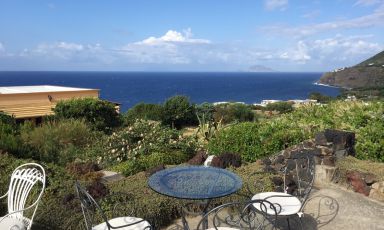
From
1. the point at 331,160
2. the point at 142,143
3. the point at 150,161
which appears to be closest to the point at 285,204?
the point at 331,160

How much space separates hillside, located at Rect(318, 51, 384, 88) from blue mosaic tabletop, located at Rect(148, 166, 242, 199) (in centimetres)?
7149

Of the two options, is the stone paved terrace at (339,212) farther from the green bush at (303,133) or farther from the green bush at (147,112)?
the green bush at (147,112)

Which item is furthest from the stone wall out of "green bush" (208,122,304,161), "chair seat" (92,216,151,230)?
"chair seat" (92,216,151,230)

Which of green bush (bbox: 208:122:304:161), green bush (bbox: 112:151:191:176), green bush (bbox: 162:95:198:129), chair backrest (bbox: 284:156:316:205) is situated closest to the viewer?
chair backrest (bbox: 284:156:316:205)

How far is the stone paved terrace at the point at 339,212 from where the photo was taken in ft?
15.5

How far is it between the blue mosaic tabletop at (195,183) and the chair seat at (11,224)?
1.35m

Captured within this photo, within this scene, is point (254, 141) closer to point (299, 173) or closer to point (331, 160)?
point (331, 160)

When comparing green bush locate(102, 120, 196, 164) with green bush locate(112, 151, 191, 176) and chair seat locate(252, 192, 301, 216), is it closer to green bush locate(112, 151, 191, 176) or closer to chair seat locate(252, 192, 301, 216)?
green bush locate(112, 151, 191, 176)

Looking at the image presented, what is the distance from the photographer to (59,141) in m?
10.4

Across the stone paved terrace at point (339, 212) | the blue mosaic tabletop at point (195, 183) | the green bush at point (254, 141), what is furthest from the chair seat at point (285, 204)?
the green bush at point (254, 141)

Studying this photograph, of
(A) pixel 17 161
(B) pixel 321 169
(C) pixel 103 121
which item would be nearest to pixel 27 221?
(A) pixel 17 161

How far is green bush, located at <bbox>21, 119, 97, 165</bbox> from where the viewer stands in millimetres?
8766

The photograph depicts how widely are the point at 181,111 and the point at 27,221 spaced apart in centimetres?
1570

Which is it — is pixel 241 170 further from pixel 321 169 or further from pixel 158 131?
pixel 158 131
